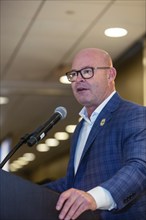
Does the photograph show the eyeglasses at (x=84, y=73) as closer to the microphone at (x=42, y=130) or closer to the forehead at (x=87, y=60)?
the forehead at (x=87, y=60)

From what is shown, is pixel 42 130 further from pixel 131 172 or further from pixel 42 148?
pixel 42 148

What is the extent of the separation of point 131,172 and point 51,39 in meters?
3.60

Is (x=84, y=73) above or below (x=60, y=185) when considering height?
above

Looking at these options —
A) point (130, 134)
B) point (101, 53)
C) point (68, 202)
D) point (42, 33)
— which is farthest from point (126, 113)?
point (42, 33)

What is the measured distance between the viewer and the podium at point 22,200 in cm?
127

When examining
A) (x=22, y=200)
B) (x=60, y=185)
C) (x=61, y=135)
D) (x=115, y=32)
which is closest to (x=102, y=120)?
(x=60, y=185)

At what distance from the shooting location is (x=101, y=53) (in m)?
2.07

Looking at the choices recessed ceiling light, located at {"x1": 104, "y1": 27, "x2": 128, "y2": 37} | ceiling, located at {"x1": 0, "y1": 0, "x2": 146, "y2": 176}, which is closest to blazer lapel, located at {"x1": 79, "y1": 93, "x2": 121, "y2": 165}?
ceiling, located at {"x1": 0, "y1": 0, "x2": 146, "y2": 176}

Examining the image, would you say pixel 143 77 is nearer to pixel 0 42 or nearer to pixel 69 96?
pixel 0 42

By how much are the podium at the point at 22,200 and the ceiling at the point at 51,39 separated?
300 centimetres

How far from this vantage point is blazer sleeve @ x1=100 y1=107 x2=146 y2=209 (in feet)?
4.95

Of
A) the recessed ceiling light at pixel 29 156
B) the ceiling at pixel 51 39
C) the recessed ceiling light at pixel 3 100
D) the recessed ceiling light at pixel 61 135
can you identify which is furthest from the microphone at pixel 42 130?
the recessed ceiling light at pixel 29 156

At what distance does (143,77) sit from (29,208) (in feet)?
12.5

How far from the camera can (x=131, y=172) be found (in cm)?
154
